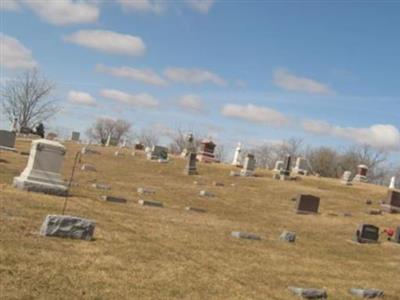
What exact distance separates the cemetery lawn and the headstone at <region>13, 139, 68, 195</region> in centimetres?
64

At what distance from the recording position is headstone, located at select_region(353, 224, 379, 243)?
64.6ft

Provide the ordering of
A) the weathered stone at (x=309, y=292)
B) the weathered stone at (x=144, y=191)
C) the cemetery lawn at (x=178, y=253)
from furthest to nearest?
the weathered stone at (x=144, y=191) → the weathered stone at (x=309, y=292) → the cemetery lawn at (x=178, y=253)

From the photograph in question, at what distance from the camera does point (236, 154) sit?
180 feet

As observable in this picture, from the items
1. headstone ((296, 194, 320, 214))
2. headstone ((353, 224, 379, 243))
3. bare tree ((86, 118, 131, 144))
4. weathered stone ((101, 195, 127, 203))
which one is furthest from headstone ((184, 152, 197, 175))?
bare tree ((86, 118, 131, 144))

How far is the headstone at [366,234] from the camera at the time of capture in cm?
1969

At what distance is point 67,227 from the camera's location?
1096cm

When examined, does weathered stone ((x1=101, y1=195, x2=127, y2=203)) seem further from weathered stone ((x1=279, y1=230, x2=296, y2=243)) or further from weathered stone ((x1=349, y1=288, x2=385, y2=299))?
weathered stone ((x1=349, y1=288, x2=385, y2=299))

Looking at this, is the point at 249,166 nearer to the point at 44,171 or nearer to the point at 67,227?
the point at 44,171

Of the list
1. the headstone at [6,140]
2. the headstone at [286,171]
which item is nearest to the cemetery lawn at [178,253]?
the headstone at [6,140]

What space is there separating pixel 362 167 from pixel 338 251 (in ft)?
120

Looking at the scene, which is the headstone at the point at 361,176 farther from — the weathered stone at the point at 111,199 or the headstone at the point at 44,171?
the headstone at the point at 44,171

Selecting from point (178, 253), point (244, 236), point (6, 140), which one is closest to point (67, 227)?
point (178, 253)

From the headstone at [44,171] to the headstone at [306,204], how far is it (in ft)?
38.4

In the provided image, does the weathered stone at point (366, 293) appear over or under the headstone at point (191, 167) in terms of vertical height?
under
